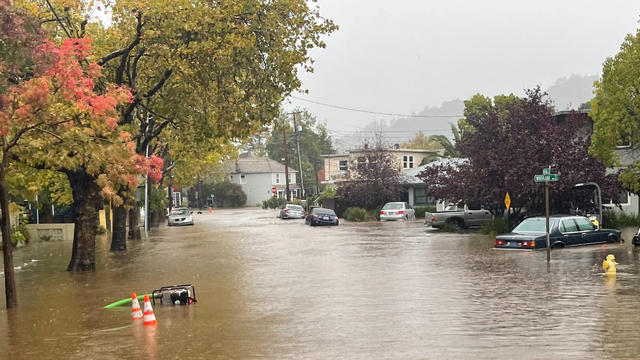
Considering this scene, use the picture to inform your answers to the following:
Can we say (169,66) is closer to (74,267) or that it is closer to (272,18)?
(272,18)

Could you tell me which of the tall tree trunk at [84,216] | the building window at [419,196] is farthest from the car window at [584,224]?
the building window at [419,196]

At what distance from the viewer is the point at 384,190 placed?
63.1 metres

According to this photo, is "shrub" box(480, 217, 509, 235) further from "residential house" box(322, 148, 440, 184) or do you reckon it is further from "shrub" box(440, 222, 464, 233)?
"residential house" box(322, 148, 440, 184)

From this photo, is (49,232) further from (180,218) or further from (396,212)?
(396,212)

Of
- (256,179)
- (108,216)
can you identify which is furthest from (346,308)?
(256,179)

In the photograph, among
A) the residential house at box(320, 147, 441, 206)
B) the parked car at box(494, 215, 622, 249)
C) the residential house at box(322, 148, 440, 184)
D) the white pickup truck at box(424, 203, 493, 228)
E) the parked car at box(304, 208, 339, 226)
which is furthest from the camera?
A: the residential house at box(322, 148, 440, 184)

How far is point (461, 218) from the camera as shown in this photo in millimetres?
43938

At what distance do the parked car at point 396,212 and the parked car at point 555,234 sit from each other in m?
29.6

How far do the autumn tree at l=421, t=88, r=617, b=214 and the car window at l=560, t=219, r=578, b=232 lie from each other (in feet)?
24.7

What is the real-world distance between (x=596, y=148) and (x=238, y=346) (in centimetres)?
2538

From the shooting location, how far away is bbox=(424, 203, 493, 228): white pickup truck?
43.7 m

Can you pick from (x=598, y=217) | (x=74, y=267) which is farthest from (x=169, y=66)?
(x=598, y=217)

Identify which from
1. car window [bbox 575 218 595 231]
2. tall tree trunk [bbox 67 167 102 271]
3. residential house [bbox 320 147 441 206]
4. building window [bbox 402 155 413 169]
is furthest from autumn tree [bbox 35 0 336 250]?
building window [bbox 402 155 413 169]

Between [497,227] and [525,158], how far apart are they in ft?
15.2
